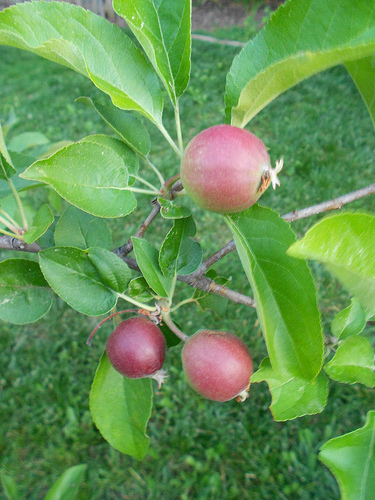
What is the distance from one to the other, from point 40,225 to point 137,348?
1.11 feet

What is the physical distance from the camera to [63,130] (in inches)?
159

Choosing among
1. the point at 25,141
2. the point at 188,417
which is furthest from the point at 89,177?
the point at 188,417

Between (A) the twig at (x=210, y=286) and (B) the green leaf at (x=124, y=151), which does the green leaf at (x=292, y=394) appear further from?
(B) the green leaf at (x=124, y=151)

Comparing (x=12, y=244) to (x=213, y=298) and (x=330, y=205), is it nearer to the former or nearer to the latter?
(x=213, y=298)

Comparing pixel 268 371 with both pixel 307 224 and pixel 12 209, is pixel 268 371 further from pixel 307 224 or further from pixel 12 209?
pixel 307 224

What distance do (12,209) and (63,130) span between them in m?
2.66

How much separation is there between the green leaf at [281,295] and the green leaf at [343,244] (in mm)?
70

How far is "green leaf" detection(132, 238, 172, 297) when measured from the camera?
0.82 m

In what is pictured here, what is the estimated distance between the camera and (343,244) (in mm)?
548

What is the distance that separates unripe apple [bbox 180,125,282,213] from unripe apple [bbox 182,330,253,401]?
0.32 meters

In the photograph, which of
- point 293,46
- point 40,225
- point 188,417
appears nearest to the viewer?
point 293,46

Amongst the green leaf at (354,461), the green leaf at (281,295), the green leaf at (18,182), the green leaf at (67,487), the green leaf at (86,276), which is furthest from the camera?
the green leaf at (67,487)

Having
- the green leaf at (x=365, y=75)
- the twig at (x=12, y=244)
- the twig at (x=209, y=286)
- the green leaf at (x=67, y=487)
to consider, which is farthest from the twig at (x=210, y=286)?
the green leaf at (x=67, y=487)

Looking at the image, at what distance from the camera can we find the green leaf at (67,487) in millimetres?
1237
